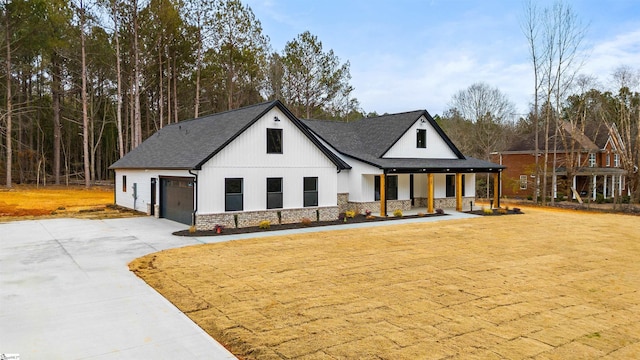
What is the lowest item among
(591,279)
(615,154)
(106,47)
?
(591,279)

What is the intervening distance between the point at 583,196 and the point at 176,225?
33.2 m

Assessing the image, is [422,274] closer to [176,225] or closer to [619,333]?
[619,333]

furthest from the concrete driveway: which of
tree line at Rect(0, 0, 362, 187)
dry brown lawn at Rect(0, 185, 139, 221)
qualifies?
tree line at Rect(0, 0, 362, 187)

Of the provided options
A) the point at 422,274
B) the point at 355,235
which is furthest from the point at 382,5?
the point at 422,274

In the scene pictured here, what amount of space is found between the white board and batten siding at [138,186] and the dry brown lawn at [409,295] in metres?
8.14

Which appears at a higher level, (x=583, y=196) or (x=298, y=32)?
(x=298, y=32)

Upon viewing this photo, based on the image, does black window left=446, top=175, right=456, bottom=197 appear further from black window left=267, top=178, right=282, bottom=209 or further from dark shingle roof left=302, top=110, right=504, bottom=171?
black window left=267, top=178, right=282, bottom=209

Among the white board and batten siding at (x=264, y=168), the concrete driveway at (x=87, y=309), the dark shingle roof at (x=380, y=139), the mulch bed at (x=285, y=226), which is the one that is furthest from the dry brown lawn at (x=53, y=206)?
the dark shingle roof at (x=380, y=139)

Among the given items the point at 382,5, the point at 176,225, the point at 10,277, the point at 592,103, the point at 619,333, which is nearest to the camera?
the point at 619,333

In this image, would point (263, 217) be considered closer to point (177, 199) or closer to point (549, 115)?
point (177, 199)

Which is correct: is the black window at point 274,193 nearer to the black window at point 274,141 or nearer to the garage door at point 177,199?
the black window at point 274,141

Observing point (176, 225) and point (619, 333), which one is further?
point (176, 225)

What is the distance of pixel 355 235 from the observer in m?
15.1

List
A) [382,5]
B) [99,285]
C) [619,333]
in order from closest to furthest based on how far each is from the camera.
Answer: [619,333] → [99,285] → [382,5]
